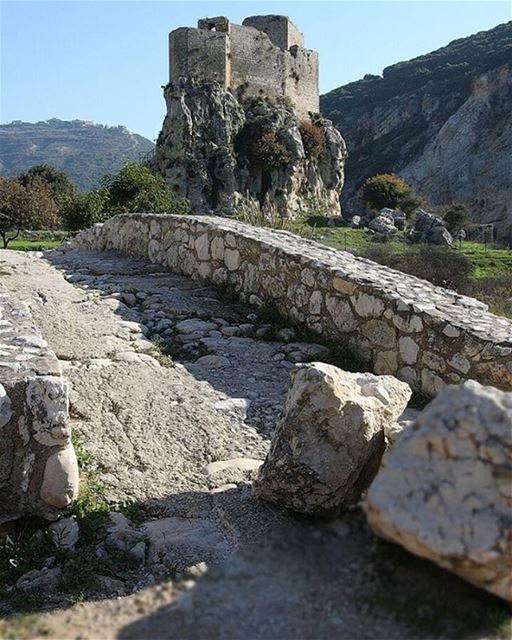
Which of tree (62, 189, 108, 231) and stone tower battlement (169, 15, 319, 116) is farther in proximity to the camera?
stone tower battlement (169, 15, 319, 116)

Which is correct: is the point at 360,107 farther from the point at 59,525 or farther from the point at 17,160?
the point at 59,525

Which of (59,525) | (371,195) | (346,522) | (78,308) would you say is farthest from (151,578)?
(371,195)

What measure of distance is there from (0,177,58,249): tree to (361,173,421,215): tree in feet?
66.7

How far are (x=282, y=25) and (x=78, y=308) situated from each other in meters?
41.2

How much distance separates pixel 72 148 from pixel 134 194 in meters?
120

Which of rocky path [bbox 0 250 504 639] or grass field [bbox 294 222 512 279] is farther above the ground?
rocky path [bbox 0 250 504 639]

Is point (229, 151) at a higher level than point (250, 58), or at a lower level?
lower

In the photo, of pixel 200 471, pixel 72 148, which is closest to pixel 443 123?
pixel 200 471

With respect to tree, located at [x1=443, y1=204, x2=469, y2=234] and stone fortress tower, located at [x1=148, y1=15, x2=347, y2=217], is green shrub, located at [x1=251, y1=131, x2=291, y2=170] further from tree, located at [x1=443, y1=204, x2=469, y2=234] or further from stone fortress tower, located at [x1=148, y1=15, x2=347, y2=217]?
tree, located at [x1=443, y1=204, x2=469, y2=234]

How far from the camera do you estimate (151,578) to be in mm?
2840

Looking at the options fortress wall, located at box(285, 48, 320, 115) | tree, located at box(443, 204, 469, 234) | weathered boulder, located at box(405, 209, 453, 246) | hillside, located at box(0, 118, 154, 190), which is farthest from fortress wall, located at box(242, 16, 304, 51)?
hillside, located at box(0, 118, 154, 190)

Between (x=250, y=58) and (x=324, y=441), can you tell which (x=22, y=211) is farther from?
(x=324, y=441)

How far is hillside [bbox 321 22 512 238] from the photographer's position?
62.8 meters

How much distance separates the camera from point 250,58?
39562 millimetres
